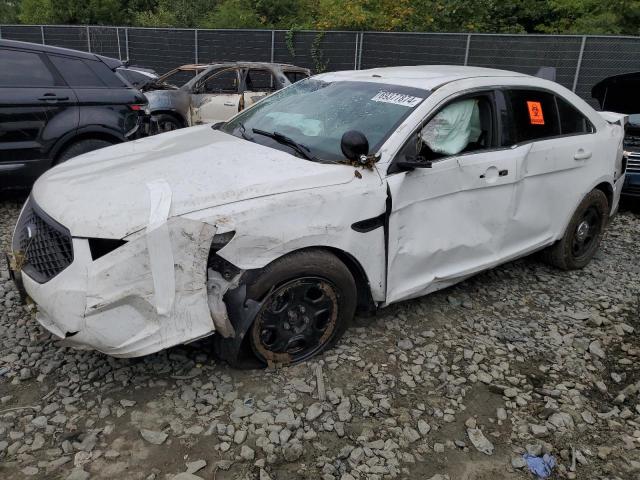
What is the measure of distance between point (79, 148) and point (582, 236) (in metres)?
5.01

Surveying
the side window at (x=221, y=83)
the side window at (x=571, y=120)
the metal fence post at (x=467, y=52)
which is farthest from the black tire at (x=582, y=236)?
the metal fence post at (x=467, y=52)

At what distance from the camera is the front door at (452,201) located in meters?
3.24

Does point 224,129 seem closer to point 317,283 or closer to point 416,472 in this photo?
point 317,283

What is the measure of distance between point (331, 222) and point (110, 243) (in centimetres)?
112

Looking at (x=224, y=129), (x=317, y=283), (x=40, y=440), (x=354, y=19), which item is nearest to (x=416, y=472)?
(x=317, y=283)

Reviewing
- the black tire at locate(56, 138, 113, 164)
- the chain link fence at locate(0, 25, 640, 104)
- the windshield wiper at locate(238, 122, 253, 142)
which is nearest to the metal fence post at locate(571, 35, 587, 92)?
the chain link fence at locate(0, 25, 640, 104)

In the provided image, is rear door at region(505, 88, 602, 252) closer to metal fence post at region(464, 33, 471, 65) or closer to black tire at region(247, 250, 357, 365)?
black tire at region(247, 250, 357, 365)

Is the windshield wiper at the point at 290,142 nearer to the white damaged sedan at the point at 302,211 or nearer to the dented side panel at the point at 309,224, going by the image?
the white damaged sedan at the point at 302,211

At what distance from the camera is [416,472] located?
2484 millimetres

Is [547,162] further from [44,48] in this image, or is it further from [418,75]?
[44,48]

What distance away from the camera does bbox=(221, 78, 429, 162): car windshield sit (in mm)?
3297

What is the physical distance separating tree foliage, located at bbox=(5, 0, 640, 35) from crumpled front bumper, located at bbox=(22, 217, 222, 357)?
15326 mm

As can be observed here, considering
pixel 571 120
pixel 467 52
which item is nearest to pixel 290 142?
pixel 571 120

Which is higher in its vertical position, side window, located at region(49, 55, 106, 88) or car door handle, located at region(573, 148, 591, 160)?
side window, located at region(49, 55, 106, 88)
